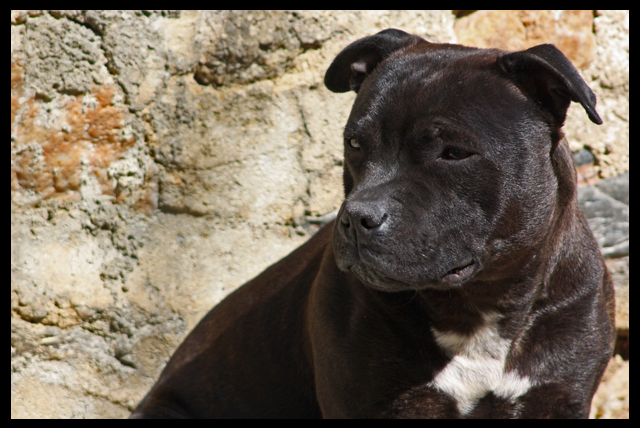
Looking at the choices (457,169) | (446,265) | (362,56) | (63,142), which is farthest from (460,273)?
(63,142)

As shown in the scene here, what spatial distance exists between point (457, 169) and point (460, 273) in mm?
376

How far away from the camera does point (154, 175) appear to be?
152 inches

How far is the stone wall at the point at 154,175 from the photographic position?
3.74m

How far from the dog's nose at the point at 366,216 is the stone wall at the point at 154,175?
182 centimetres

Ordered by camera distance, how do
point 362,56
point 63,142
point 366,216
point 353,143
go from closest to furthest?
point 366,216 → point 353,143 → point 362,56 → point 63,142

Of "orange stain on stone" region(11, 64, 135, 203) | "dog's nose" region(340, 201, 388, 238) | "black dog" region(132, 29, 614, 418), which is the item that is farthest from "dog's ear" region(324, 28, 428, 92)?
"orange stain on stone" region(11, 64, 135, 203)

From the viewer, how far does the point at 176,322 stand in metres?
3.90

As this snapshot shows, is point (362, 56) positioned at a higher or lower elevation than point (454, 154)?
higher

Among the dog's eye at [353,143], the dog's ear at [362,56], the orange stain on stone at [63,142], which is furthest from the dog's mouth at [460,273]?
the orange stain on stone at [63,142]

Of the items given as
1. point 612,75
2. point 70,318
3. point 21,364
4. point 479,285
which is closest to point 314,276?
point 479,285

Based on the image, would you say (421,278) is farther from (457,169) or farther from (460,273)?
(457,169)

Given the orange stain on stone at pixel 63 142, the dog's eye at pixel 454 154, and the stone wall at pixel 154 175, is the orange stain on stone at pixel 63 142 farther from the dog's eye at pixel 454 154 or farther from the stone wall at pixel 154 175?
the dog's eye at pixel 454 154

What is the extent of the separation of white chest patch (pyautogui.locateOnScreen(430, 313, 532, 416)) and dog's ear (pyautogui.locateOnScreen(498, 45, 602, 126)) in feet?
2.84
